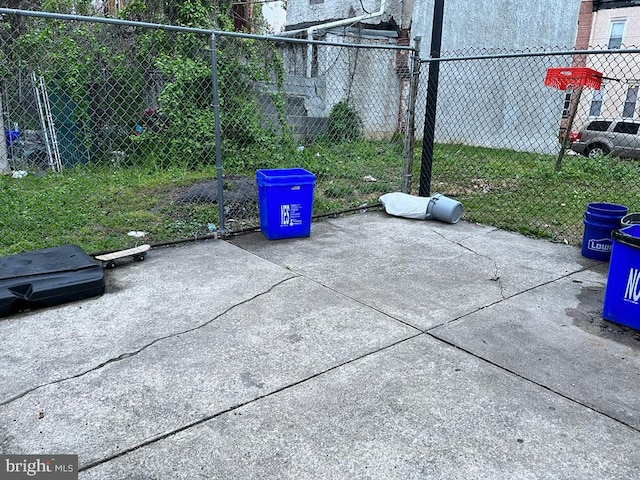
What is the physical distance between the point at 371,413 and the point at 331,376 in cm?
37

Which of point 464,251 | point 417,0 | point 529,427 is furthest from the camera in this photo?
point 417,0

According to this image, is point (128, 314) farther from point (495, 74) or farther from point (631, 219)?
point (495, 74)

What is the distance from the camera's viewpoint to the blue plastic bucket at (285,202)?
15.6 ft

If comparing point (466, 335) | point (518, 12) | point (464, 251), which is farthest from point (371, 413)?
point (518, 12)

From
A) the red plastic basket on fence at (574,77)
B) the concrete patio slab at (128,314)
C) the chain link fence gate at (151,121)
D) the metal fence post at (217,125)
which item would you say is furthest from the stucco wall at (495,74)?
the concrete patio slab at (128,314)

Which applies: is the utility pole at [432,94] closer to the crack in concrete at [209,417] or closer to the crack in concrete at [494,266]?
the crack in concrete at [494,266]

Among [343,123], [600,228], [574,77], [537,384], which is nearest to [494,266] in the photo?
[600,228]

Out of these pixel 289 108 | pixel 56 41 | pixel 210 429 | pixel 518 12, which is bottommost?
pixel 210 429

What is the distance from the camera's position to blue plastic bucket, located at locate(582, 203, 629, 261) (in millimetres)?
4406

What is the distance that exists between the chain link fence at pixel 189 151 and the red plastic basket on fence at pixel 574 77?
57cm

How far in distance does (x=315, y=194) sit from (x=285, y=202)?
6.90 ft

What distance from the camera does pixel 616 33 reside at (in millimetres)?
17391

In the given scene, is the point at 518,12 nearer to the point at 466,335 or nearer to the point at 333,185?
the point at 333,185

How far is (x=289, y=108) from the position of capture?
959cm
